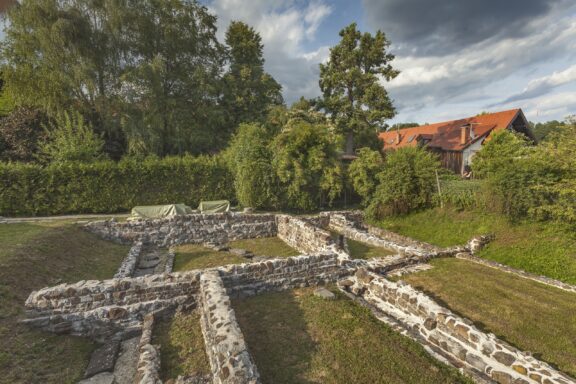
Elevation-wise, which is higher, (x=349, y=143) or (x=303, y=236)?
(x=349, y=143)

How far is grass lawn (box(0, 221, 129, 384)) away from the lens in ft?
14.9

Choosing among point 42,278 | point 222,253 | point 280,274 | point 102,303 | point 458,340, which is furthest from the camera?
point 222,253

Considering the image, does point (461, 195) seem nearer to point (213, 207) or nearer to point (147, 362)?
point (213, 207)

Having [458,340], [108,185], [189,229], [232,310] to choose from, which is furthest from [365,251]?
[108,185]

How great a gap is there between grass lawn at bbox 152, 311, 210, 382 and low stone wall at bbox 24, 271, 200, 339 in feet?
1.54

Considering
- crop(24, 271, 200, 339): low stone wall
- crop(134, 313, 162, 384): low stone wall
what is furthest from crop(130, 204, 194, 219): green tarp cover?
crop(134, 313, 162, 384): low stone wall

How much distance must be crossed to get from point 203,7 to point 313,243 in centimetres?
2424

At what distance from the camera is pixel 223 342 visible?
426 cm

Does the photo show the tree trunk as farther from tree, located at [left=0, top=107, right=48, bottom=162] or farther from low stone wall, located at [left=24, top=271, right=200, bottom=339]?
tree, located at [left=0, top=107, right=48, bottom=162]

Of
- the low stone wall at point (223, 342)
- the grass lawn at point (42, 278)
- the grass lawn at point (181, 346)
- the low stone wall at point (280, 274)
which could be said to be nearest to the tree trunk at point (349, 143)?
the low stone wall at point (280, 274)

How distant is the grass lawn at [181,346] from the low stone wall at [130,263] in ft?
10.7

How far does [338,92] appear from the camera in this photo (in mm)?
26297

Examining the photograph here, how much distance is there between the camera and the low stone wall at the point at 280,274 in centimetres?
724

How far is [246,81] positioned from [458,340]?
85.3 ft
